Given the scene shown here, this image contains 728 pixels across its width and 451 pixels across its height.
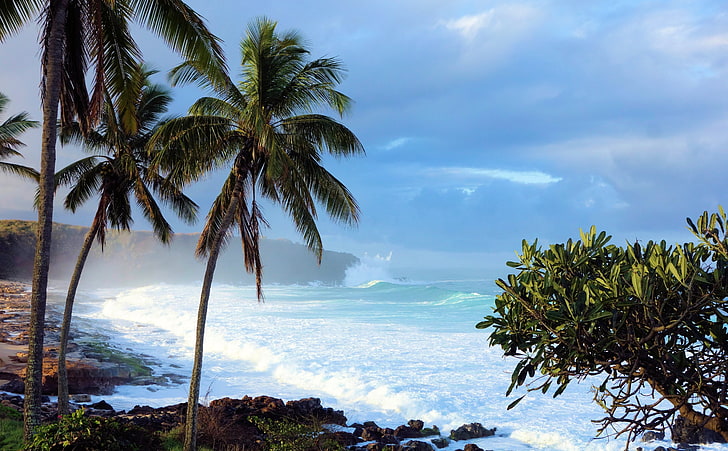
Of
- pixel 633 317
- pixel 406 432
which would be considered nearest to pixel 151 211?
pixel 406 432

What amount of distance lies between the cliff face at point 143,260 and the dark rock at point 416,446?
61.7 metres

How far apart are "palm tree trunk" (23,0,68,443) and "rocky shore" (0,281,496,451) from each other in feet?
8.71

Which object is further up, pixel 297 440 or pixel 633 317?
pixel 633 317

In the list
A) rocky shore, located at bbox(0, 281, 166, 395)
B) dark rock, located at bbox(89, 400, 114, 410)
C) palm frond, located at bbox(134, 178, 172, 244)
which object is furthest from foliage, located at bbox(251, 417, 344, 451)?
rocky shore, located at bbox(0, 281, 166, 395)

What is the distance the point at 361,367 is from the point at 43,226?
14.6 metres

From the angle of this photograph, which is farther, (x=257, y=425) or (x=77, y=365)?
(x=77, y=365)

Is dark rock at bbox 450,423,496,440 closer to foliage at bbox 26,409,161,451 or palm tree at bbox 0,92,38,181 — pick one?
foliage at bbox 26,409,161,451

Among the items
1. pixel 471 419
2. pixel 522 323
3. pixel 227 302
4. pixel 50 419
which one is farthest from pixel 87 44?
pixel 227 302

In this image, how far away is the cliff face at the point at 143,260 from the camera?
71.6 m

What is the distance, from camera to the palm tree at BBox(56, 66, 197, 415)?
1237 cm

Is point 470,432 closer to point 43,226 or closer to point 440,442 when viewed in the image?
point 440,442

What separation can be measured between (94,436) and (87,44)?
22.0ft

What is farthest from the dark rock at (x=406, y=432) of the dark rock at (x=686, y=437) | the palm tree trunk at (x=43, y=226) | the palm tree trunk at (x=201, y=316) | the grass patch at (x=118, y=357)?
the grass patch at (x=118, y=357)

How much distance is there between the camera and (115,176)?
1286 centimetres
